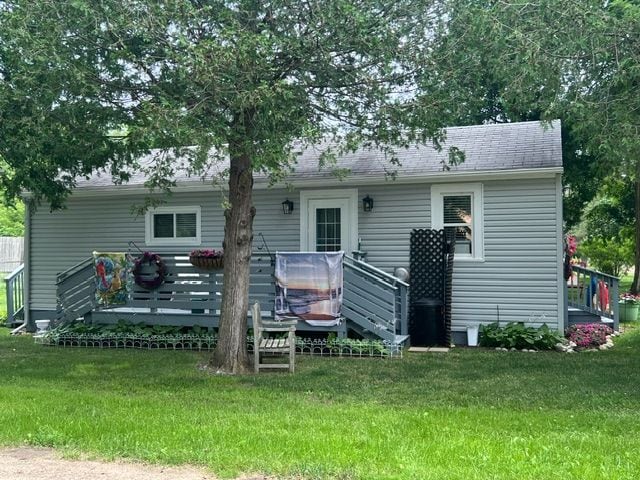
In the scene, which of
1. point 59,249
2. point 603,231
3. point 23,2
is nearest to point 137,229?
point 59,249

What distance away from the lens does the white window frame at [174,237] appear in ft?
39.7

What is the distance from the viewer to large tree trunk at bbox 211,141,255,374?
8273mm

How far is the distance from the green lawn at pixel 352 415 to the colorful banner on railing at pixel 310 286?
895 mm

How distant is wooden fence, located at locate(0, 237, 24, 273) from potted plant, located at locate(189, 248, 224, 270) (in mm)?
21072

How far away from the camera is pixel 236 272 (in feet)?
27.3

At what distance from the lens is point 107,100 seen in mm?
7953

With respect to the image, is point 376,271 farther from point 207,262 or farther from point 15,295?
point 15,295

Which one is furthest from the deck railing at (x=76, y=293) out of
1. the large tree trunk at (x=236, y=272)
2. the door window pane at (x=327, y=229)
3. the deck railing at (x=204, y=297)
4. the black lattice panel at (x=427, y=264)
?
the black lattice panel at (x=427, y=264)

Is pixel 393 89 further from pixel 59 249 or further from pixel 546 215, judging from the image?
pixel 59 249

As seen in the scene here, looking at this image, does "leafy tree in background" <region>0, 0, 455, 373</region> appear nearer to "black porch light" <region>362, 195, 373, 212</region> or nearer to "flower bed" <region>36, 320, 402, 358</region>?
"flower bed" <region>36, 320, 402, 358</region>

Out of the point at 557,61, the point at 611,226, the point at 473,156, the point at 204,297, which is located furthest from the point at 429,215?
the point at 611,226

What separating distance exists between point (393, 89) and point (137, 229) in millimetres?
6579

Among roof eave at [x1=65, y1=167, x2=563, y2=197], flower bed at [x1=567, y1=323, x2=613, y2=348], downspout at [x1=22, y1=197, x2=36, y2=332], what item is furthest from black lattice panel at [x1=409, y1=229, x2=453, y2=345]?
downspout at [x1=22, y1=197, x2=36, y2=332]

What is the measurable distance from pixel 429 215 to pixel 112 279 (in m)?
5.74
